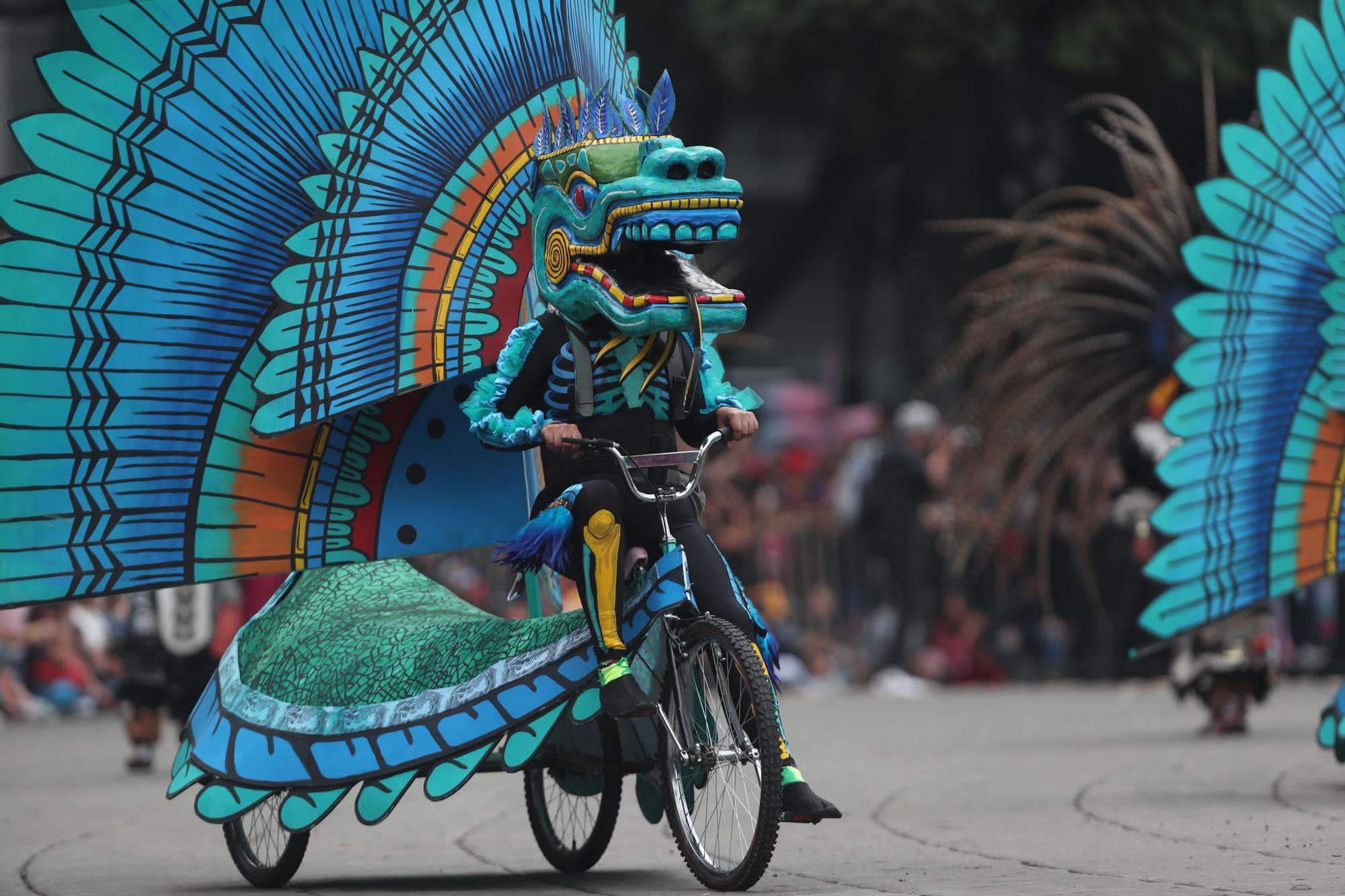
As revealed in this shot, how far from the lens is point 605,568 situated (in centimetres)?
677

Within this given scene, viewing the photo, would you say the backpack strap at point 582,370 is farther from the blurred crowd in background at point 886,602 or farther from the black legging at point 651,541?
the blurred crowd in background at point 886,602

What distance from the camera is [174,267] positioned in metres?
7.38

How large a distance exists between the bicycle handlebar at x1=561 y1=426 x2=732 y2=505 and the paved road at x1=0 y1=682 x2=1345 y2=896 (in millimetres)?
1125

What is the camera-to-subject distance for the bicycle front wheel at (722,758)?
631 cm

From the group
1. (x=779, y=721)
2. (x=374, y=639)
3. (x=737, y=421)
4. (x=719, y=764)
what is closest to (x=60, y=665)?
(x=374, y=639)

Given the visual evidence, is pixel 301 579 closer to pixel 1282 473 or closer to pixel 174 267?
pixel 174 267

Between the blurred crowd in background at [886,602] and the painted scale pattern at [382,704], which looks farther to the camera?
the blurred crowd in background at [886,602]

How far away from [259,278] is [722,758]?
219cm

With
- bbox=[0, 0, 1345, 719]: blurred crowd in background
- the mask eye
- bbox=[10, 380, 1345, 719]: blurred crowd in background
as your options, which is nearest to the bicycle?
the mask eye

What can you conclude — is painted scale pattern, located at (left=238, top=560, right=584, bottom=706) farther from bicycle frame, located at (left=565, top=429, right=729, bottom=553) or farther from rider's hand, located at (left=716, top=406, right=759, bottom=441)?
rider's hand, located at (left=716, top=406, right=759, bottom=441)

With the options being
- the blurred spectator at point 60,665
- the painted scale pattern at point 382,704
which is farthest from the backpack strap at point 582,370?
the blurred spectator at point 60,665

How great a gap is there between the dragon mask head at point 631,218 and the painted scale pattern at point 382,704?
75cm

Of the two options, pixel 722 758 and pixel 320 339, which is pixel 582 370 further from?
pixel 722 758

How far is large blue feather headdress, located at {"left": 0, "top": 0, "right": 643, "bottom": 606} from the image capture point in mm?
7180
